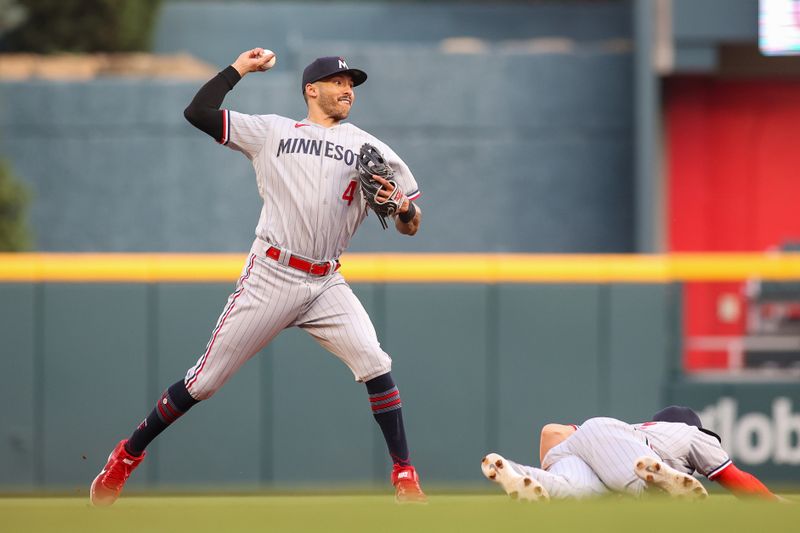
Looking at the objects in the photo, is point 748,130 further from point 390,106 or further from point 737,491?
point 737,491

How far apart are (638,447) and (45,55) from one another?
10.9 meters

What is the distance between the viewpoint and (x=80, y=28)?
14.6 metres

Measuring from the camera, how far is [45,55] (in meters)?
14.5

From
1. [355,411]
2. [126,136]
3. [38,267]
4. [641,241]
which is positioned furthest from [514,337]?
[126,136]

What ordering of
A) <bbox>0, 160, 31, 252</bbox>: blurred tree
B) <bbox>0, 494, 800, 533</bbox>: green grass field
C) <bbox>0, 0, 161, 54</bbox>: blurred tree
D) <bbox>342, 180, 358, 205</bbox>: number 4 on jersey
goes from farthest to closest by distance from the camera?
<bbox>0, 0, 161, 54</bbox>: blurred tree → <bbox>0, 160, 31, 252</bbox>: blurred tree → <bbox>342, 180, 358, 205</bbox>: number 4 on jersey → <bbox>0, 494, 800, 533</bbox>: green grass field

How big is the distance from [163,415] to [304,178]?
114 cm

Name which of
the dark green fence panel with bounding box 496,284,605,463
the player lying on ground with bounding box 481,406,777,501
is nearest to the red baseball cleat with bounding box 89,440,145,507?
the player lying on ground with bounding box 481,406,777,501

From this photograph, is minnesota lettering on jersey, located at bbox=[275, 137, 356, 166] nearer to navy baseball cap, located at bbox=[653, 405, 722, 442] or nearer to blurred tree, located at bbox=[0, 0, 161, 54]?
navy baseball cap, located at bbox=[653, 405, 722, 442]

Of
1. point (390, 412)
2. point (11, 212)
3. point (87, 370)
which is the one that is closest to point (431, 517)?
point (390, 412)

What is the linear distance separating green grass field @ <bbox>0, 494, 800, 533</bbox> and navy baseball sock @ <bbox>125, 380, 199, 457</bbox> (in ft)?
1.83

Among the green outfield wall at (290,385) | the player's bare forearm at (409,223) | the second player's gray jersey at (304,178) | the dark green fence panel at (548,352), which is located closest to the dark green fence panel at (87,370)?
the green outfield wall at (290,385)

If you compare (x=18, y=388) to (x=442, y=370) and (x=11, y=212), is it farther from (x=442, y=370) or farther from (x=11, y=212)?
(x=11, y=212)

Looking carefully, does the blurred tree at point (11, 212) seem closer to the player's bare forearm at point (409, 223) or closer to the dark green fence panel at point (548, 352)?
the dark green fence panel at point (548, 352)

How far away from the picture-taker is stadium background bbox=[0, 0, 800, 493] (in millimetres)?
8570
